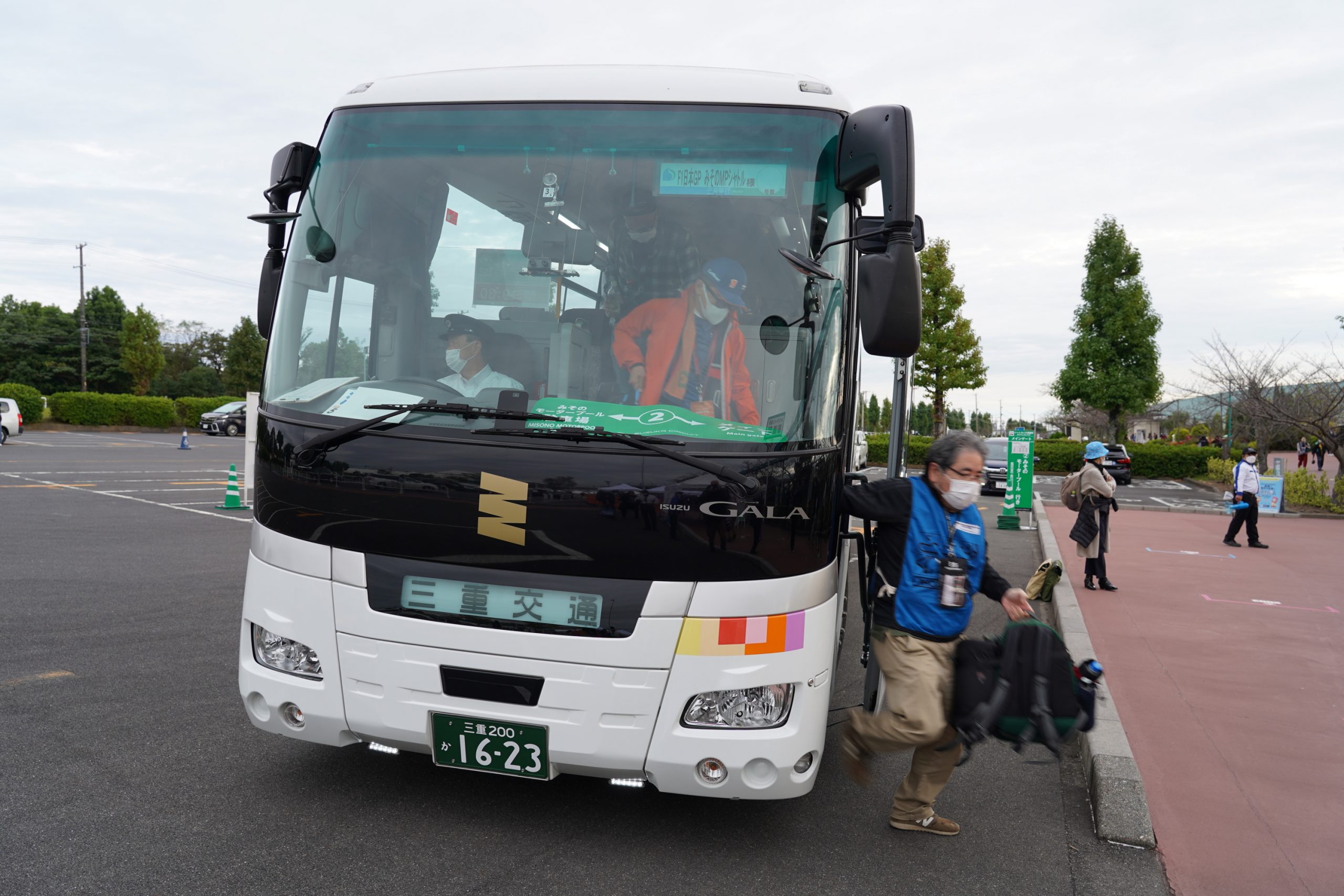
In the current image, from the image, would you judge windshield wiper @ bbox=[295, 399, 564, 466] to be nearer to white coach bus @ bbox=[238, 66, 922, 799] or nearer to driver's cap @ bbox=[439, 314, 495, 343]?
white coach bus @ bbox=[238, 66, 922, 799]

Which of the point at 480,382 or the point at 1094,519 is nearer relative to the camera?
the point at 480,382

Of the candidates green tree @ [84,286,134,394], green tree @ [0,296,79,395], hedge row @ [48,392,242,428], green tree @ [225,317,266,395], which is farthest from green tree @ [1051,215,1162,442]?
green tree @ [0,296,79,395]

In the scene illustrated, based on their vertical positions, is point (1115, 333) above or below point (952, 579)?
above

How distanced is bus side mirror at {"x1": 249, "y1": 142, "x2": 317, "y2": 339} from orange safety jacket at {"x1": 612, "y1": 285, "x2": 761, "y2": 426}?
1.59 meters

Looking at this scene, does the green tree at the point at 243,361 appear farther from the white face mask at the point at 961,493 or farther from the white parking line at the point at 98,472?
the white face mask at the point at 961,493

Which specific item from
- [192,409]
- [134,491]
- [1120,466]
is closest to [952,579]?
[134,491]

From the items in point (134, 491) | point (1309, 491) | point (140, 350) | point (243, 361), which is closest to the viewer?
point (134, 491)

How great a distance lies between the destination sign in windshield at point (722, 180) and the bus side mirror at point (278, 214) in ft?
5.12

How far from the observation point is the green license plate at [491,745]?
3.16 metres

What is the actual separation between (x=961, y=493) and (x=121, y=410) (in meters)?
50.3

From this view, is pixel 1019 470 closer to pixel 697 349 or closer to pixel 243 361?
pixel 697 349

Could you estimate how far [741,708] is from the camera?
3.21 meters

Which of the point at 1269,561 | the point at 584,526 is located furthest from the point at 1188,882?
the point at 1269,561

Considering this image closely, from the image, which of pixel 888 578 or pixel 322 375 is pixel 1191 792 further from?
pixel 322 375
